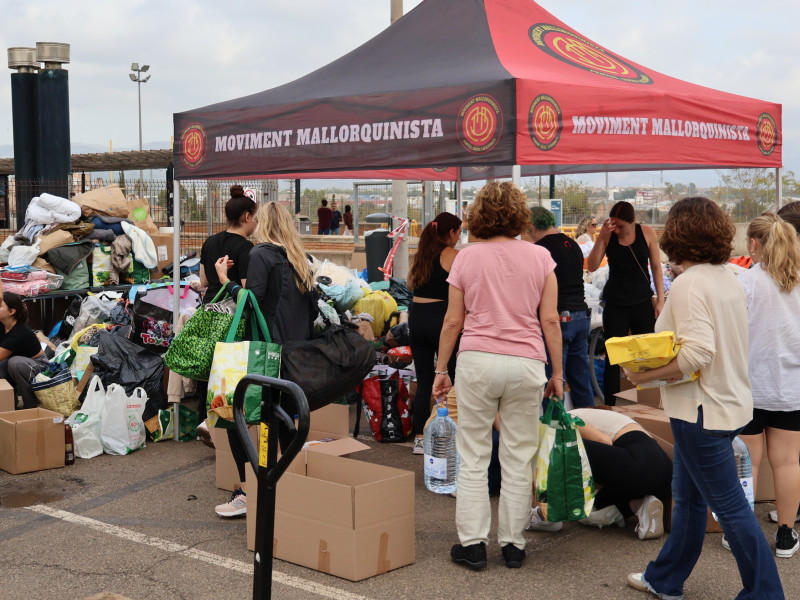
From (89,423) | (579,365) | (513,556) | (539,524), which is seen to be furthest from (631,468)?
(89,423)

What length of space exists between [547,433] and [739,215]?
21234mm

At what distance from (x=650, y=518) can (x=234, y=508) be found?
2307mm

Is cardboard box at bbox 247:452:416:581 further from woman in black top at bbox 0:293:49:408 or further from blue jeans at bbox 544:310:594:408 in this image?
woman in black top at bbox 0:293:49:408

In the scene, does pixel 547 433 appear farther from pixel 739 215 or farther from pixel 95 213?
pixel 739 215

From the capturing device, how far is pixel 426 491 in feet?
18.4

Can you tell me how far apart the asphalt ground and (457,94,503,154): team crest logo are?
6.97ft

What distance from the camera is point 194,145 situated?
6621 mm

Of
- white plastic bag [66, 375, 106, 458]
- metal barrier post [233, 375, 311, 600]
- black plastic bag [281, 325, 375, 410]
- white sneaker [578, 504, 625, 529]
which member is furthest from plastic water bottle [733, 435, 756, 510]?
white plastic bag [66, 375, 106, 458]

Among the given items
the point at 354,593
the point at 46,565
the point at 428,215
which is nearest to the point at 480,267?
the point at 354,593

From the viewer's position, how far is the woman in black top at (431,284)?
5.89 meters

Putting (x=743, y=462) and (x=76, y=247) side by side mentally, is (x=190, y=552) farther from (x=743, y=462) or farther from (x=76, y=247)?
(x=76, y=247)

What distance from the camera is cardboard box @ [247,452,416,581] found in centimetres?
408

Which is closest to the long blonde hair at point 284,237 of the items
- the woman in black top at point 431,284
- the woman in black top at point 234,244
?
the woman in black top at point 234,244

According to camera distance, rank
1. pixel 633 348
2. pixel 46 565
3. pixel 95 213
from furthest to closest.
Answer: pixel 95 213
pixel 46 565
pixel 633 348
